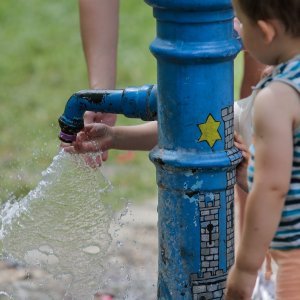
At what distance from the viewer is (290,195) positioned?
77.9 inches

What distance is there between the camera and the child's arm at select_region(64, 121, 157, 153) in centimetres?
265

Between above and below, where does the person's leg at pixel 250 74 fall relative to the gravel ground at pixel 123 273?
above

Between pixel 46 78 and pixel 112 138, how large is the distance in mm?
2789

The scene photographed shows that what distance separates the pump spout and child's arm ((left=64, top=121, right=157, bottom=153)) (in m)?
0.11

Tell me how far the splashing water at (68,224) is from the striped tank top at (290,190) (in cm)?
82

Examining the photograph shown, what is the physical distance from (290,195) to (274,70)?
0.77 feet

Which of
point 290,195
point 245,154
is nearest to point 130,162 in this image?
point 245,154

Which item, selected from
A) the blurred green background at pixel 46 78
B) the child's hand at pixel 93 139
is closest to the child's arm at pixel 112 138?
the child's hand at pixel 93 139

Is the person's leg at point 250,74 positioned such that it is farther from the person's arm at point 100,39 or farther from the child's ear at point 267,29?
the child's ear at point 267,29

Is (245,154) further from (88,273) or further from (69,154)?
(88,273)

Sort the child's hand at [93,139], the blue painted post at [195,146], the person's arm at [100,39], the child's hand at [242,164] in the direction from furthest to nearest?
1. the person's arm at [100,39]
2. the child's hand at [93,139]
3. the child's hand at [242,164]
4. the blue painted post at [195,146]

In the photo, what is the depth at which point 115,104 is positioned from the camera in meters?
2.43

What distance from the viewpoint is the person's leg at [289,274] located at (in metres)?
2.02

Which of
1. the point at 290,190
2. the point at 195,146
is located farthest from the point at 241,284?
the point at 195,146
